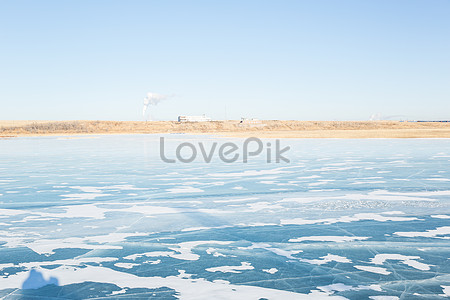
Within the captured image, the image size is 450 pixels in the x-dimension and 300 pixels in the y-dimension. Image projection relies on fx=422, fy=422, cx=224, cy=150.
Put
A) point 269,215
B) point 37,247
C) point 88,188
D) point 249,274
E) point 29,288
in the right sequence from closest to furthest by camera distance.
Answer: point 29,288, point 249,274, point 37,247, point 269,215, point 88,188

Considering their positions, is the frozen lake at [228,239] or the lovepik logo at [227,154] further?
the lovepik logo at [227,154]

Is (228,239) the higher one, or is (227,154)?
(227,154)

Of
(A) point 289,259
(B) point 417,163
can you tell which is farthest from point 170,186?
(B) point 417,163

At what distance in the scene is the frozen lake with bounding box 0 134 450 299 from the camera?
379 centimetres

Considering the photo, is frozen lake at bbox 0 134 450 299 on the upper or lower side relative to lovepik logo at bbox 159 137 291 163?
lower

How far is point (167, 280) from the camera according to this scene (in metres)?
3.94

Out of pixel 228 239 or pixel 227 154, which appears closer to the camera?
pixel 228 239

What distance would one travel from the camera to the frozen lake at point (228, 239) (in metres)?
3.79

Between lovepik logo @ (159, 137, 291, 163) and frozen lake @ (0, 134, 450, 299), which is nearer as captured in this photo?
frozen lake @ (0, 134, 450, 299)

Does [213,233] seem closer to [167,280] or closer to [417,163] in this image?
[167,280]

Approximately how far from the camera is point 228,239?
17.2 ft

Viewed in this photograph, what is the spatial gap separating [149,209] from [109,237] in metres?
1.75

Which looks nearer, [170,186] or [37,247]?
[37,247]

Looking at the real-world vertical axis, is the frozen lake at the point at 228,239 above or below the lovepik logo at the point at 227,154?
below
